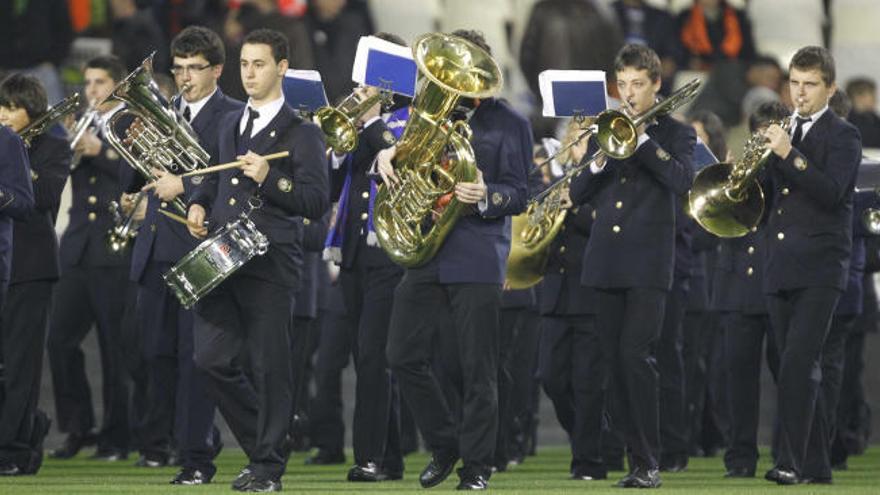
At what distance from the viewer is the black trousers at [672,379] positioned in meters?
15.6

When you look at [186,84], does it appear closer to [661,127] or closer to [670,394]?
[661,127]

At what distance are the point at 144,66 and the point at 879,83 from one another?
10722 mm

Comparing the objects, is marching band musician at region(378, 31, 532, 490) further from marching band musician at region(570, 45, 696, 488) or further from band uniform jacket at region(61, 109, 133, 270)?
band uniform jacket at region(61, 109, 133, 270)

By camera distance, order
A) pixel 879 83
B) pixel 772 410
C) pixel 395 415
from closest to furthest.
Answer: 1. pixel 395 415
2. pixel 772 410
3. pixel 879 83

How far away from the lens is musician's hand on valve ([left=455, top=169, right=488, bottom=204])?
41.7 feet

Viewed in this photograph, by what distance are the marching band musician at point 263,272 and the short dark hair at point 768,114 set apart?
3.13 metres

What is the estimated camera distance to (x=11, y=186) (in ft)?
44.5

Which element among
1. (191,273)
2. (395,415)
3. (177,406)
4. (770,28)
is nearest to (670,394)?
(395,415)

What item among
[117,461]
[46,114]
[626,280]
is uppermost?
[46,114]

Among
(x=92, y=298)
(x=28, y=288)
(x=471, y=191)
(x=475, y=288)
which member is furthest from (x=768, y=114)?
(x=92, y=298)

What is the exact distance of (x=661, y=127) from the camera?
45.3 feet

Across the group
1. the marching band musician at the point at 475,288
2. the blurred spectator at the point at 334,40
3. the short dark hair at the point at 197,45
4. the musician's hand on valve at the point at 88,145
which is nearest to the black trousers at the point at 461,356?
the marching band musician at the point at 475,288

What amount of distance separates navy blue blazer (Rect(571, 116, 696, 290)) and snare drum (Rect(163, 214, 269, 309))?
208cm

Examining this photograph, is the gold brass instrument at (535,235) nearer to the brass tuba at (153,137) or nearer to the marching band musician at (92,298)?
the brass tuba at (153,137)
